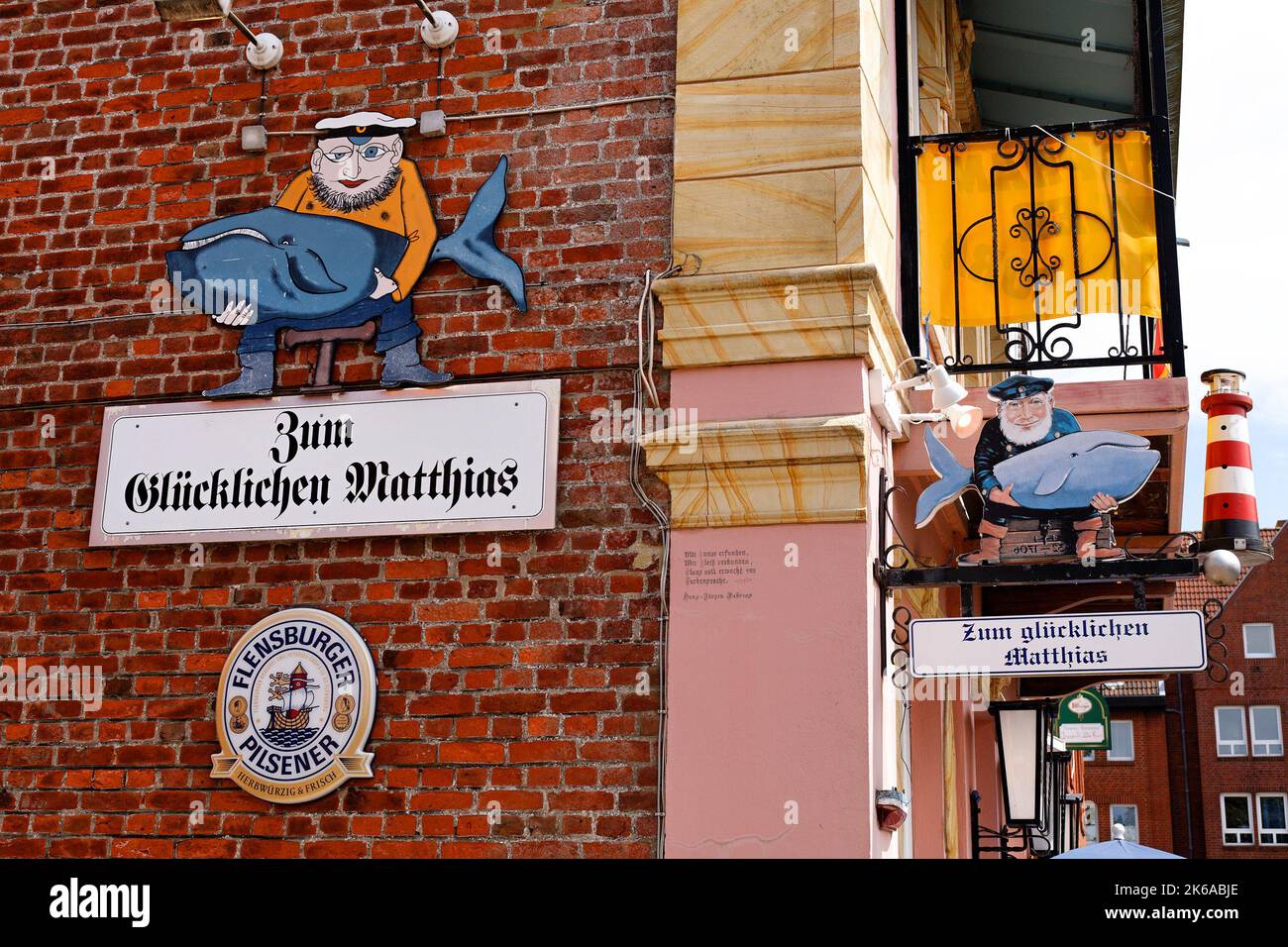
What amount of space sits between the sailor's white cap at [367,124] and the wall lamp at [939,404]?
2.21m

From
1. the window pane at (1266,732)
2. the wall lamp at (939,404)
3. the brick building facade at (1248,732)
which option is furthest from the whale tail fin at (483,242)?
the window pane at (1266,732)

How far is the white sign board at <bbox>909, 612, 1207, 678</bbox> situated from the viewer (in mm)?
4844

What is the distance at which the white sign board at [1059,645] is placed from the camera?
15.9 feet

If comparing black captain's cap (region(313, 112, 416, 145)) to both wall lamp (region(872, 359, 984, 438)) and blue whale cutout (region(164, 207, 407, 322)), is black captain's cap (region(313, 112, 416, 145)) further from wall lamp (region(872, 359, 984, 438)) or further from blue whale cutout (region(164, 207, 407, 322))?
wall lamp (region(872, 359, 984, 438))

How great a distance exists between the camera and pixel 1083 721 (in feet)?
28.4

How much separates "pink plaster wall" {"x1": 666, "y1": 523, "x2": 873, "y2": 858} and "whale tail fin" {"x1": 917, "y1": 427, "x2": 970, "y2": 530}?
0.45 metres

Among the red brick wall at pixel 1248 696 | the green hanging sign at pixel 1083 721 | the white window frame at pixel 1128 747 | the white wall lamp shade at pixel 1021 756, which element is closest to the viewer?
the white wall lamp shade at pixel 1021 756

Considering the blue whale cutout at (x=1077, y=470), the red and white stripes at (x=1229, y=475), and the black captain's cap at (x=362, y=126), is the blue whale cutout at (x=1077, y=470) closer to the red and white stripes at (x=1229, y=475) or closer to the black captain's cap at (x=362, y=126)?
the red and white stripes at (x=1229, y=475)

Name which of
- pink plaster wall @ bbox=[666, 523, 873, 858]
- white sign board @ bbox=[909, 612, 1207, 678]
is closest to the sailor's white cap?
pink plaster wall @ bbox=[666, 523, 873, 858]

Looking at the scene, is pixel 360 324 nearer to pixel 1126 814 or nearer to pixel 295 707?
pixel 295 707

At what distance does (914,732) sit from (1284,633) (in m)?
35.0

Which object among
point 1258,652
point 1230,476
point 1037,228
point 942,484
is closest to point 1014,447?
point 942,484

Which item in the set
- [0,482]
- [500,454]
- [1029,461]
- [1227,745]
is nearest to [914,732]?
[1029,461]
